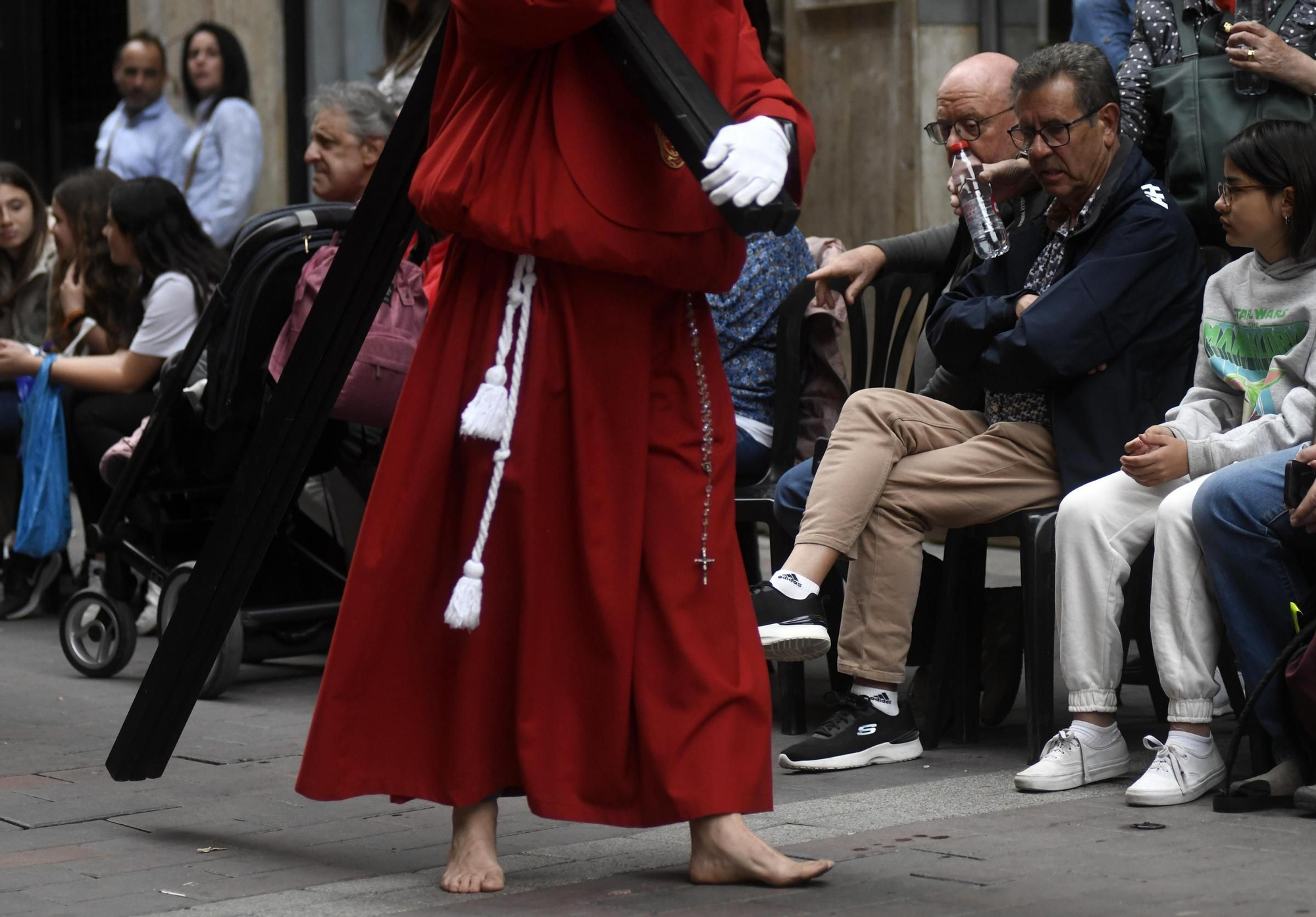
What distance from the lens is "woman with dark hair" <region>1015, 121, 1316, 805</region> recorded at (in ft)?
14.0

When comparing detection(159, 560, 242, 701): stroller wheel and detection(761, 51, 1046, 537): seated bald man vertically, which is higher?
detection(761, 51, 1046, 537): seated bald man

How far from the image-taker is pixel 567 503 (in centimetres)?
360

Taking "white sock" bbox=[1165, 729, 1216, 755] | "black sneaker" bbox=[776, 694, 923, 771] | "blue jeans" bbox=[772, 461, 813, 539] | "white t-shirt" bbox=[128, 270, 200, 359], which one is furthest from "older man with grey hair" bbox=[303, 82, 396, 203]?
"white sock" bbox=[1165, 729, 1216, 755]

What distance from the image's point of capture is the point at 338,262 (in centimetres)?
402

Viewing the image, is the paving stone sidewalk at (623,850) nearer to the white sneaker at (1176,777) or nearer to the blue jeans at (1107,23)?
the white sneaker at (1176,777)

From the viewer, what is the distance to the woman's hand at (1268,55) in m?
4.96

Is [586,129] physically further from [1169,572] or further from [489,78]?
[1169,572]

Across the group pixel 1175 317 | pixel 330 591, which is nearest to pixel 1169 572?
pixel 1175 317

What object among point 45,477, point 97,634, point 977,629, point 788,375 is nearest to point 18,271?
point 45,477

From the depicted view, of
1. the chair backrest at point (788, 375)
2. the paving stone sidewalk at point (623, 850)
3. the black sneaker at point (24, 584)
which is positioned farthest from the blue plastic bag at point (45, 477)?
the chair backrest at point (788, 375)

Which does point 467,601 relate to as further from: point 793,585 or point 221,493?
point 221,493

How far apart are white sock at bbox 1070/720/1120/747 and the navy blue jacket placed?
0.58m

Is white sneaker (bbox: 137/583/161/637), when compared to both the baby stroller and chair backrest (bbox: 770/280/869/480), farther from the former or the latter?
chair backrest (bbox: 770/280/869/480)

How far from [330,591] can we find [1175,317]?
302cm
